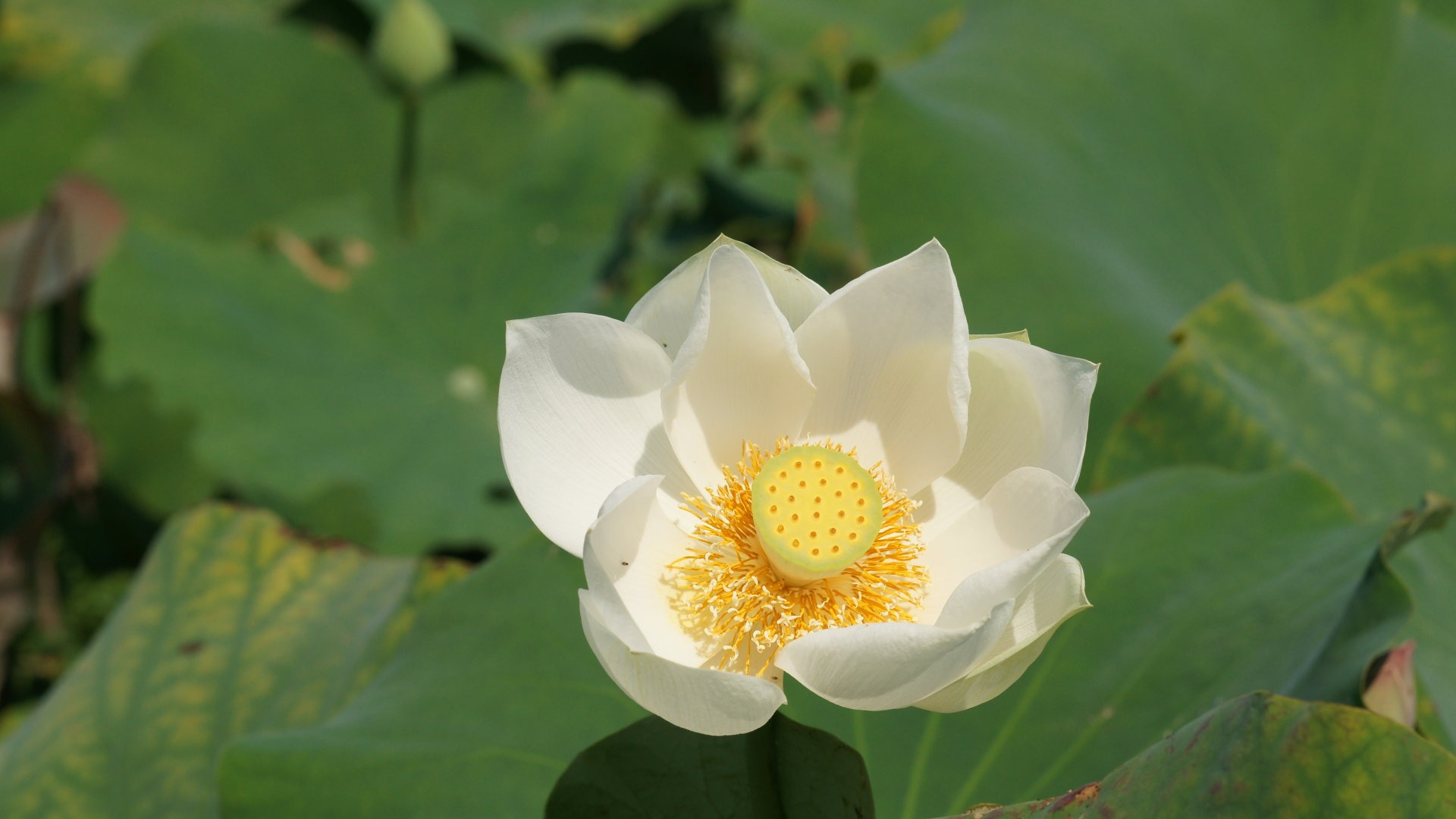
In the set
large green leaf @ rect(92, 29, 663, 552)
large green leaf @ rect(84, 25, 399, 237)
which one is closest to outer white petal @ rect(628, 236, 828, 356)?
large green leaf @ rect(92, 29, 663, 552)

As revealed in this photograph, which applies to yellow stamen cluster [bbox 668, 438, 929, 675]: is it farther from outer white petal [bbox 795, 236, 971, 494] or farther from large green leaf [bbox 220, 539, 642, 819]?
large green leaf [bbox 220, 539, 642, 819]

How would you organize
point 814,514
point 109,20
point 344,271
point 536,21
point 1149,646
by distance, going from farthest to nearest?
point 536,21, point 109,20, point 344,271, point 1149,646, point 814,514

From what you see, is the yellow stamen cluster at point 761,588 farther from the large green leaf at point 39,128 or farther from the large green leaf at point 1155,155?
the large green leaf at point 39,128

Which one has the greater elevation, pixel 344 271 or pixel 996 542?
pixel 996 542

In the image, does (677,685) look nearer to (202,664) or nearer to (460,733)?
(460,733)

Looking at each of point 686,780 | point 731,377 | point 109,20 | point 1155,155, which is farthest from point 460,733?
point 109,20
